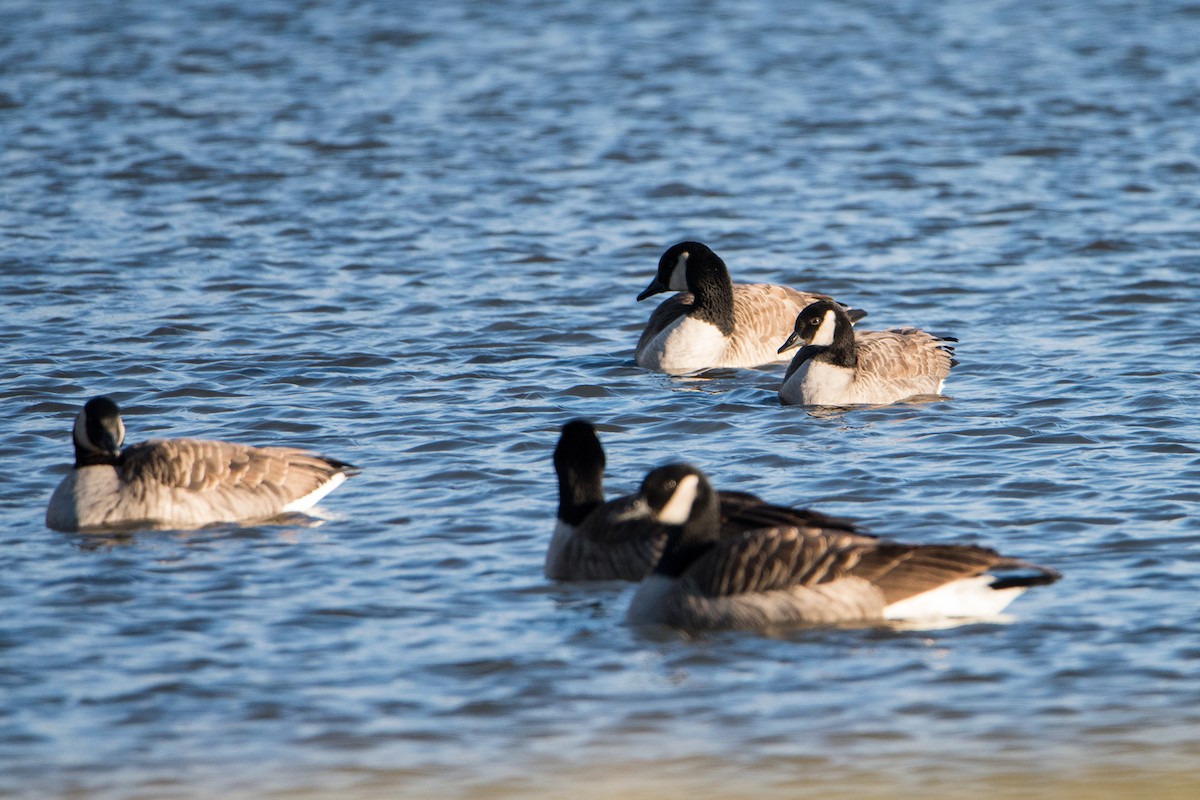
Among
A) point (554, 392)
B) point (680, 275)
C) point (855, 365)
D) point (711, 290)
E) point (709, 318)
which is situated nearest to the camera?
point (855, 365)

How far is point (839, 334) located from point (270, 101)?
18413 mm

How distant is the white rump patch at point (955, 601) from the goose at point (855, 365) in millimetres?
5646

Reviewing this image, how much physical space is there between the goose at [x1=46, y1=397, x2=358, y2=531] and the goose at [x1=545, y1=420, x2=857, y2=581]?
2.09 metres

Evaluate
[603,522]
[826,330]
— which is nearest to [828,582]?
[603,522]

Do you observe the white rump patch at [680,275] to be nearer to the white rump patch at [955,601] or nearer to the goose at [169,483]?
the goose at [169,483]

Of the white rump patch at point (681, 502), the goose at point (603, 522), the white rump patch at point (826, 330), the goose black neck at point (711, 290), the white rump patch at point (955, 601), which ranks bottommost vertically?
the white rump patch at point (955, 601)

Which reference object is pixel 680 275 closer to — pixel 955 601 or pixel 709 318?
pixel 709 318

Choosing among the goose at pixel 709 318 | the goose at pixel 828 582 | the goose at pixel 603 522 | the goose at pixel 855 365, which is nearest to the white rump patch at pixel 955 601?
the goose at pixel 828 582

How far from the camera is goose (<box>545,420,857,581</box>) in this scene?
10.8m

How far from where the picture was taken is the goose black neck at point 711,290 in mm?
17750

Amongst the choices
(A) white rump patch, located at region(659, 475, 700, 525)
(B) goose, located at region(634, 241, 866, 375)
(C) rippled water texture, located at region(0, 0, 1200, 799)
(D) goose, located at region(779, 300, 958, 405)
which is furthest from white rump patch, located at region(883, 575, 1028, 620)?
(B) goose, located at region(634, 241, 866, 375)

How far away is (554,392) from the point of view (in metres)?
16.1

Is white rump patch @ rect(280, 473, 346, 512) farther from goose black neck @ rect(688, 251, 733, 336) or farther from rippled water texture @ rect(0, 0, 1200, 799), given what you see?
goose black neck @ rect(688, 251, 733, 336)

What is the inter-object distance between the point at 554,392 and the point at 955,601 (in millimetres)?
6692
